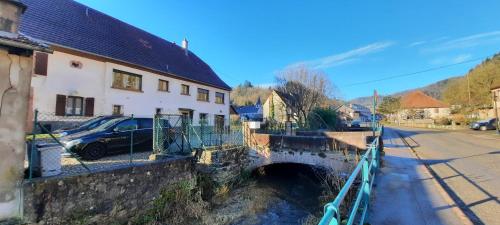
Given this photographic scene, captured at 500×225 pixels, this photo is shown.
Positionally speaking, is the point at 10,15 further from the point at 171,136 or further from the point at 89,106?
the point at 89,106

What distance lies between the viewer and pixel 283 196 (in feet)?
32.9

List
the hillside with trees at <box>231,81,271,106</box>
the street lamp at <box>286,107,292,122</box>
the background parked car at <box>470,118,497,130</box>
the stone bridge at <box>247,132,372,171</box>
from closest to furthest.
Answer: the stone bridge at <box>247,132,372,171</box>, the background parked car at <box>470,118,497,130</box>, the street lamp at <box>286,107,292,122</box>, the hillside with trees at <box>231,81,271,106</box>

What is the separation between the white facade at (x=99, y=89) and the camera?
44.2ft

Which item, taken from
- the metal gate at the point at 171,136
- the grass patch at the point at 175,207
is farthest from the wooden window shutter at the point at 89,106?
the grass patch at the point at 175,207

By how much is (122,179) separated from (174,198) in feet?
6.20

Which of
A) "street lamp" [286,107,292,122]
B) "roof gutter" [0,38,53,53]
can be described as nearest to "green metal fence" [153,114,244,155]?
"roof gutter" [0,38,53,53]

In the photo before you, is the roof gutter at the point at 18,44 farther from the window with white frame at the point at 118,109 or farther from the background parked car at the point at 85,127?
the window with white frame at the point at 118,109

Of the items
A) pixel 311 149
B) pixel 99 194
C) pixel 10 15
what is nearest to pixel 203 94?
pixel 311 149

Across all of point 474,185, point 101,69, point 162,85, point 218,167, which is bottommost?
point 218,167

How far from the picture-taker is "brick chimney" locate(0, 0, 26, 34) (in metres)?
5.06

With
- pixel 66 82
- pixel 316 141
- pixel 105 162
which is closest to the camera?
pixel 105 162

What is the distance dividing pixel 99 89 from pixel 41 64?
317 centimetres

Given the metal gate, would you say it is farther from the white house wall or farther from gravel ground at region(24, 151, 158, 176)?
the white house wall

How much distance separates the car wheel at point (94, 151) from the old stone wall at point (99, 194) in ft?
8.13
